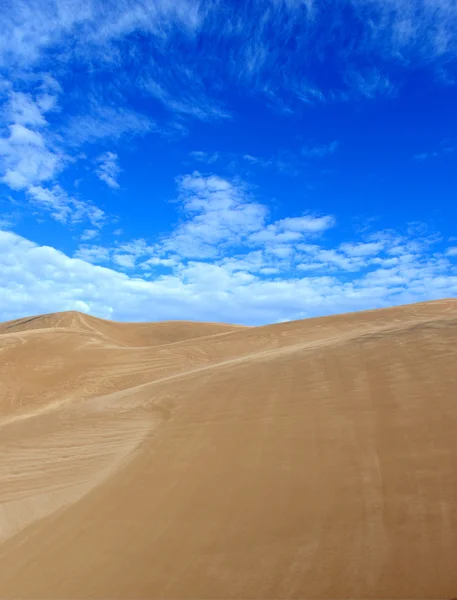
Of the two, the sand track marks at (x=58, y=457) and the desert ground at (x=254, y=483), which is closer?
the desert ground at (x=254, y=483)

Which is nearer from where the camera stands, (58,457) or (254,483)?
(254,483)

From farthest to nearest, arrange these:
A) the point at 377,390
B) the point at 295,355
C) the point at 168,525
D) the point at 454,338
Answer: the point at 295,355, the point at 454,338, the point at 377,390, the point at 168,525

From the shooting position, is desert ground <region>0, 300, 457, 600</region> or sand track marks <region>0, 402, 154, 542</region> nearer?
desert ground <region>0, 300, 457, 600</region>

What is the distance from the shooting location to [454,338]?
30.2 feet

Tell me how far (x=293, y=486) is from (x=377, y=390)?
272 centimetres

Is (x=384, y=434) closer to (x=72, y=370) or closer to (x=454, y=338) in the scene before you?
(x=454, y=338)

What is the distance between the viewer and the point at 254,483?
214 inches

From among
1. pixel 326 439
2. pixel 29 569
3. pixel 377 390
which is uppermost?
pixel 377 390

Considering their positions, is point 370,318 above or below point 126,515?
above

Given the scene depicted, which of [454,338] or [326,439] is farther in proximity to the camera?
[454,338]

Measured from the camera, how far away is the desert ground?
3875mm

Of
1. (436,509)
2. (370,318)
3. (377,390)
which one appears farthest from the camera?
(370,318)

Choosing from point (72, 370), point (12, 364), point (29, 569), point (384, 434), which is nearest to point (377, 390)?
point (384, 434)

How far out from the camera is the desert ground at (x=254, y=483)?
3.88 meters
